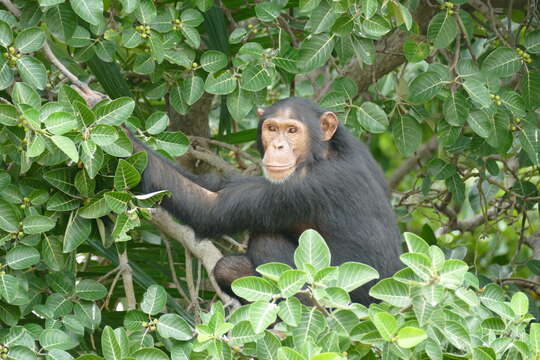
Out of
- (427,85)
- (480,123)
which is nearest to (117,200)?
(427,85)

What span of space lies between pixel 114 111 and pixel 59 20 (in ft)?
2.56

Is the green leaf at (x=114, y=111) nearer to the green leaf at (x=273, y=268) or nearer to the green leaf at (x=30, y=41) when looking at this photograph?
the green leaf at (x=30, y=41)

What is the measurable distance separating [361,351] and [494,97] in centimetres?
226

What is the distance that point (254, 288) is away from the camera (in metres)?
3.38

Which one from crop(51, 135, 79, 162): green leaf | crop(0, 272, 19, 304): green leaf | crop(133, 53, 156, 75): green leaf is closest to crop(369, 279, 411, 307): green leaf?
crop(51, 135, 79, 162): green leaf

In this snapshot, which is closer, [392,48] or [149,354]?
[149,354]

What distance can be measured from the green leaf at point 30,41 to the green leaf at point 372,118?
1.94 metres

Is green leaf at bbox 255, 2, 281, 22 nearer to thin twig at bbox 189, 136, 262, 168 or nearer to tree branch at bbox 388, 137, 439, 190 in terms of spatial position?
thin twig at bbox 189, 136, 262, 168

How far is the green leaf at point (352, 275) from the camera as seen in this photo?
3.52 metres

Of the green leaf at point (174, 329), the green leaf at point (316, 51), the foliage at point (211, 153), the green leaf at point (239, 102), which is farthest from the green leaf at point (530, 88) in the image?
the green leaf at point (174, 329)

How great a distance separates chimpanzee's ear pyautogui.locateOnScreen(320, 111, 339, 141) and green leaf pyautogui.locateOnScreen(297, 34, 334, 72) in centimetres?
30

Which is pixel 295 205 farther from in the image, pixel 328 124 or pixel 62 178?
pixel 62 178

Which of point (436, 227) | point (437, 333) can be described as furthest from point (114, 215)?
point (436, 227)

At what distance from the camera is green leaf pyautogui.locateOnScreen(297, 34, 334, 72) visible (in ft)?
17.0
